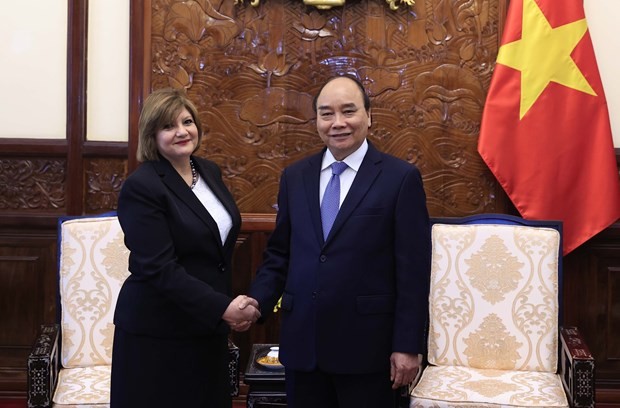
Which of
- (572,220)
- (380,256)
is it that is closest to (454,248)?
(572,220)

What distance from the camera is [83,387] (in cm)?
283

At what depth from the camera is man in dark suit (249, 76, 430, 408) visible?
2129 mm

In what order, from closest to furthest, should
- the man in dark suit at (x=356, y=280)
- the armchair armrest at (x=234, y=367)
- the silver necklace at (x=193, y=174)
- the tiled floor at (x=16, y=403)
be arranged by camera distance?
the man in dark suit at (x=356, y=280) < the silver necklace at (x=193, y=174) < the armchair armrest at (x=234, y=367) < the tiled floor at (x=16, y=403)

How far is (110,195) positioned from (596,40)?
7.90 ft

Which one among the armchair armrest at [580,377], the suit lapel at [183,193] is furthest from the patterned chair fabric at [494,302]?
the suit lapel at [183,193]

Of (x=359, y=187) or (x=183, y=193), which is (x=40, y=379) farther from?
(x=359, y=187)

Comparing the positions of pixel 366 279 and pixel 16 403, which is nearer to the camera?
pixel 366 279

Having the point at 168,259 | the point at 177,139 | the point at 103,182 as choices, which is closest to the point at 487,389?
the point at 168,259

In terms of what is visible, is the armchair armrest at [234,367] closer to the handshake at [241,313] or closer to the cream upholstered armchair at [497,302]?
the handshake at [241,313]

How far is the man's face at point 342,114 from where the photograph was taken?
217 centimetres

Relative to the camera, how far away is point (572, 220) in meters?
3.57

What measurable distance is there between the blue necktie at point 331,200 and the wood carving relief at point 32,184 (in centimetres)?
197

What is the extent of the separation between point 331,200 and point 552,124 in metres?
1.75

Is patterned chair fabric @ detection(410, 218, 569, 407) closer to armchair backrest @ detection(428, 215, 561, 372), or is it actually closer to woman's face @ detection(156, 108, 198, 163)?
armchair backrest @ detection(428, 215, 561, 372)
